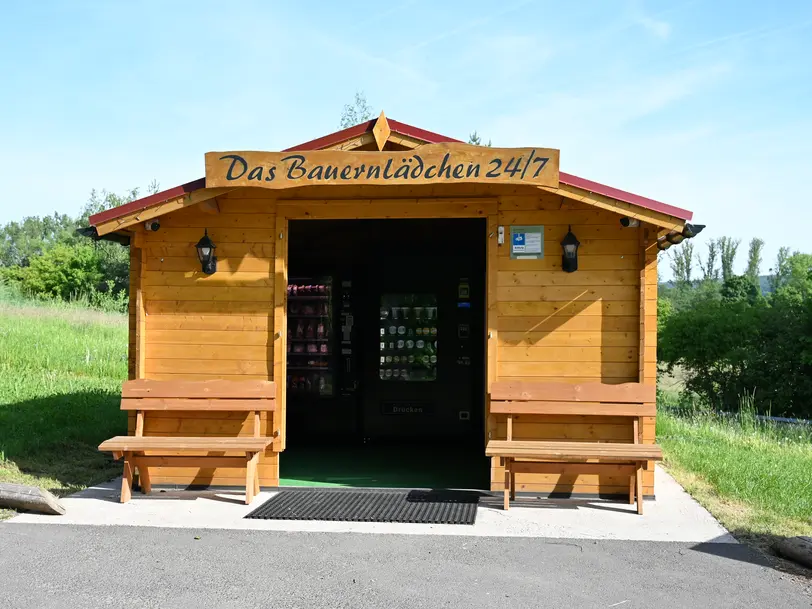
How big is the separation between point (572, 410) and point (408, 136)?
2.69 meters

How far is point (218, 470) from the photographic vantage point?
680 cm

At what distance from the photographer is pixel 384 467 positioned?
7.80m

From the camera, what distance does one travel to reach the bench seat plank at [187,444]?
6.11m

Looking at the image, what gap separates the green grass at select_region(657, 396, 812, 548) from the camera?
5.79m

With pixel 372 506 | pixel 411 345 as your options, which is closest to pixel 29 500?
pixel 372 506

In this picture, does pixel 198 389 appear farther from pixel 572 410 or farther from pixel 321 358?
pixel 572 410

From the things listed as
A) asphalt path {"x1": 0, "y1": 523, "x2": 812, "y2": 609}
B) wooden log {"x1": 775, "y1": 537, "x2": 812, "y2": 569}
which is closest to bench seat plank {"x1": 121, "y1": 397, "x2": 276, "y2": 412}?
asphalt path {"x1": 0, "y1": 523, "x2": 812, "y2": 609}

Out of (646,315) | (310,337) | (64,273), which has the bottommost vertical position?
(310,337)

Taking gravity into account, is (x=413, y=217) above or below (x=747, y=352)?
above

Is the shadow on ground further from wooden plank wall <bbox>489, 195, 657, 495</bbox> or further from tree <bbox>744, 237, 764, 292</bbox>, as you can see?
tree <bbox>744, 237, 764, 292</bbox>

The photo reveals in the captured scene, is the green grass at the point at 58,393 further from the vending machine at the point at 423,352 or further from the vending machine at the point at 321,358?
the vending machine at the point at 423,352

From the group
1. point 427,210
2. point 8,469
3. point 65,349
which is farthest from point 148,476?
point 65,349

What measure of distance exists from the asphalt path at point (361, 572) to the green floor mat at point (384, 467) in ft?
5.70

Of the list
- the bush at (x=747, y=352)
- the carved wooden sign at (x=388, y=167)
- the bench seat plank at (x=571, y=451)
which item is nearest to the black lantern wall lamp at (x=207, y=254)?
the carved wooden sign at (x=388, y=167)
